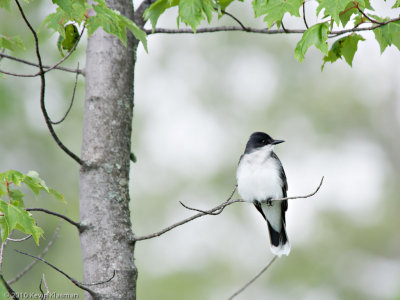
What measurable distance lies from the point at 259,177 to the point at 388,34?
2381 mm

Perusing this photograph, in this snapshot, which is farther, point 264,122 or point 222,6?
point 264,122

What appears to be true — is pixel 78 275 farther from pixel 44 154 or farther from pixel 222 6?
pixel 222 6

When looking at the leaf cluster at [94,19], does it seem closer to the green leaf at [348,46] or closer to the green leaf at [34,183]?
the green leaf at [34,183]

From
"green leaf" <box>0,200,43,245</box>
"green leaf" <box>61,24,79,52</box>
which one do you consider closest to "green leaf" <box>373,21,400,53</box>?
"green leaf" <box>61,24,79,52</box>

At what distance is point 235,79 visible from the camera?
21031mm

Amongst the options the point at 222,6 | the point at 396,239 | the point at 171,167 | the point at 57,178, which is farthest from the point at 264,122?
the point at 222,6

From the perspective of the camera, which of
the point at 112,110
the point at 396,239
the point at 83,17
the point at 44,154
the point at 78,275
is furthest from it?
the point at 396,239

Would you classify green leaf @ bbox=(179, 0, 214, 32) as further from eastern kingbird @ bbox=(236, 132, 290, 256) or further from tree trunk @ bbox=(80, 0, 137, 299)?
eastern kingbird @ bbox=(236, 132, 290, 256)

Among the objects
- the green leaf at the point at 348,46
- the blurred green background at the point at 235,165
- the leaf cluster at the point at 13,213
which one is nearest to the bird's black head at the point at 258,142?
the green leaf at the point at 348,46

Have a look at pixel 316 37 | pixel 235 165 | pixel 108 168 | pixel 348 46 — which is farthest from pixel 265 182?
pixel 235 165

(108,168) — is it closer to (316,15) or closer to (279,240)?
(316,15)

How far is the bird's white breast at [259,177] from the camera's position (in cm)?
612

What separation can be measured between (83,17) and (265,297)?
15.7m

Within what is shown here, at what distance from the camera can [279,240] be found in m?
6.77
